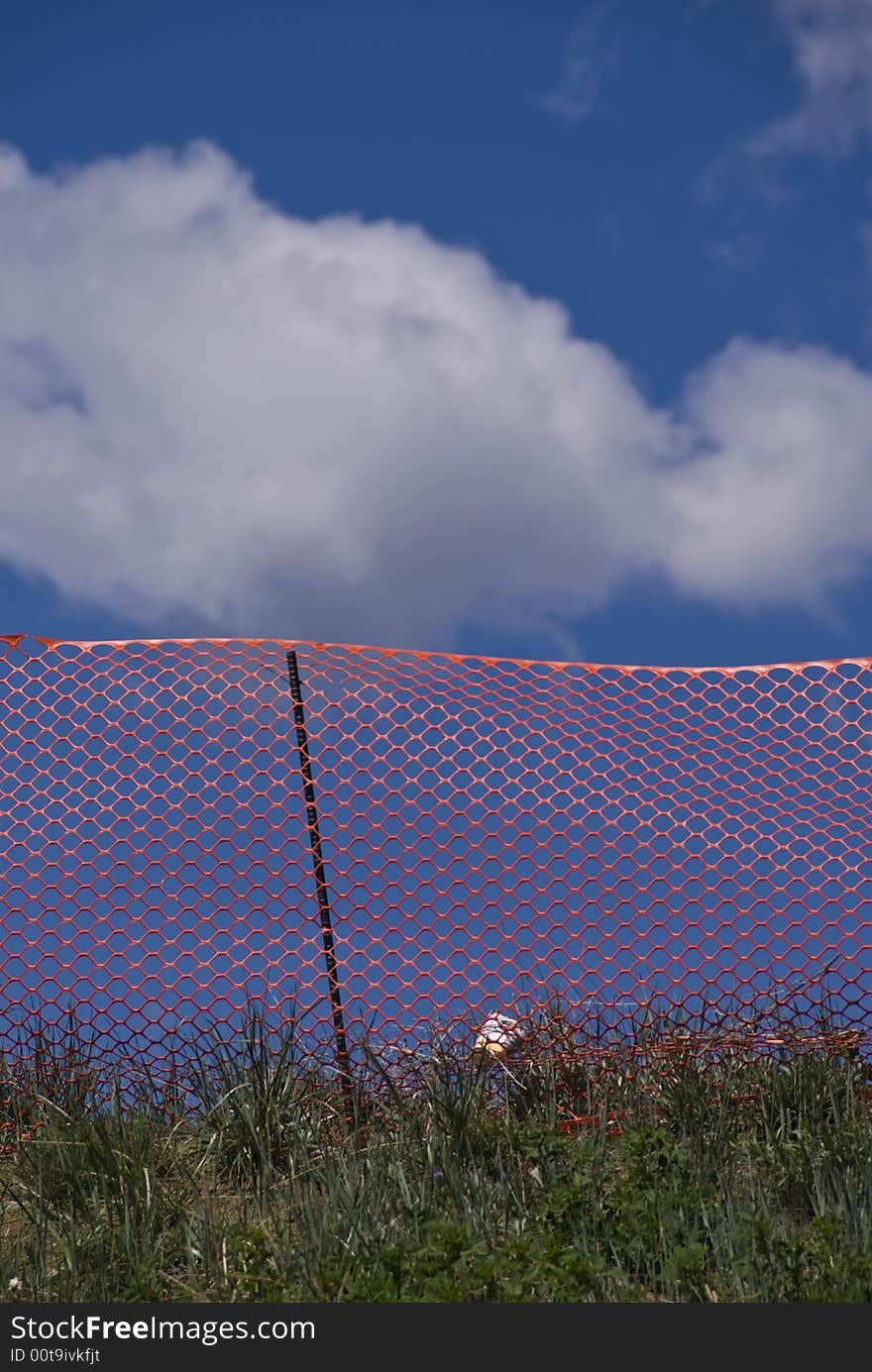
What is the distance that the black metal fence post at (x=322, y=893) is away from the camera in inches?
249

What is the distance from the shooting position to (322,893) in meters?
6.73

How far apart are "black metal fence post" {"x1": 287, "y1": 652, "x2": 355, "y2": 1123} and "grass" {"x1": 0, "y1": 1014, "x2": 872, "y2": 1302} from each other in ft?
0.31

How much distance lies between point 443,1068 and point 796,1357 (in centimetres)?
224

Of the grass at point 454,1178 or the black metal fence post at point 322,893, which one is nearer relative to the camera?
the grass at point 454,1178

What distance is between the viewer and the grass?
461 cm

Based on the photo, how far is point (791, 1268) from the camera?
446cm

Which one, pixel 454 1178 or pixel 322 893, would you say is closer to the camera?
pixel 454 1178

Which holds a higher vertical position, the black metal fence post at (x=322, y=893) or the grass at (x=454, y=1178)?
the black metal fence post at (x=322, y=893)

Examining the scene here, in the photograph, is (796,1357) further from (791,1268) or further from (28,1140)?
(28,1140)

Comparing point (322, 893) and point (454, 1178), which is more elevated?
point (322, 893)

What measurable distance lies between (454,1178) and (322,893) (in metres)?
1.77

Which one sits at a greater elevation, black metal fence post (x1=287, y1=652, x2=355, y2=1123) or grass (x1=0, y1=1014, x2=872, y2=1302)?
black metal fence post (x1=287, y1=652, x2=355, y2=1123)

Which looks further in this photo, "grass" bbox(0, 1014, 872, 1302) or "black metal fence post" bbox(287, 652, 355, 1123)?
"black metal fence post" bbox(287, 652, 355, 1123)

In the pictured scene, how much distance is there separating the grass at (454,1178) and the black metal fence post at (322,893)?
0.10 metres
